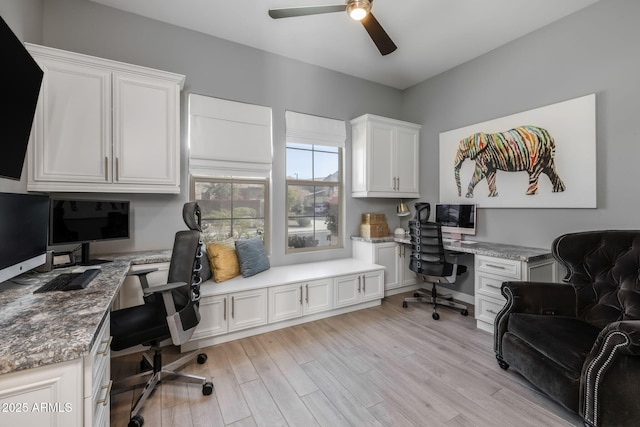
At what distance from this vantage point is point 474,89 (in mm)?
3568

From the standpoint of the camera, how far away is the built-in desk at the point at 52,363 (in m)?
0.85

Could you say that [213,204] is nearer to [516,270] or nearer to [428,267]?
[428,267]

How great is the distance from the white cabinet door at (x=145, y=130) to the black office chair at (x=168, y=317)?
0.88m

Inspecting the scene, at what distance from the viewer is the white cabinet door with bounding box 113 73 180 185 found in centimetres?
238

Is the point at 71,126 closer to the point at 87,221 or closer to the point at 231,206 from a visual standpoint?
the point at 87,221

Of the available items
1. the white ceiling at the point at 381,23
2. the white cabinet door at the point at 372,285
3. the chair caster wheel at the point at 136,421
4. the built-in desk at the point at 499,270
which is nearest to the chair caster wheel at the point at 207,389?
the chair caster wheel at the point at 136,421

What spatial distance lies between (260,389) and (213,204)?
203cm

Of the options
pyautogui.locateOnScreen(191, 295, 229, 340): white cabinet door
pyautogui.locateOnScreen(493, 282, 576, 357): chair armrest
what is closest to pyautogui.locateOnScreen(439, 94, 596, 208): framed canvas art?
pyautogui.locateOnScreen(493, 282, 576, 357): chair armrest

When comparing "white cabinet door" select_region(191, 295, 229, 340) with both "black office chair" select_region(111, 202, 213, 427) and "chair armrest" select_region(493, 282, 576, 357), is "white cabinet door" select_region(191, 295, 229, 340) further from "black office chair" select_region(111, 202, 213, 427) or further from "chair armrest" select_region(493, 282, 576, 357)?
"chair armrest" select_region(493, 282, 576, 357)

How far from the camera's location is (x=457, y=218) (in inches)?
140

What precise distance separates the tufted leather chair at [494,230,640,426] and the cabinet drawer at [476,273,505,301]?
22.0 inches

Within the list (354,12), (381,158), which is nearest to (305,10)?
(354,12)

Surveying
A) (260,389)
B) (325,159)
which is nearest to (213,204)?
(325,159)

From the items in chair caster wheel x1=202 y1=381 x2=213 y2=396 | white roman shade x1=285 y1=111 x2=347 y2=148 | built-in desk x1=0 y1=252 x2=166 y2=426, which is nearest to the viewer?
built-in desk x1=0 y1=252 x2=166 y2=426
